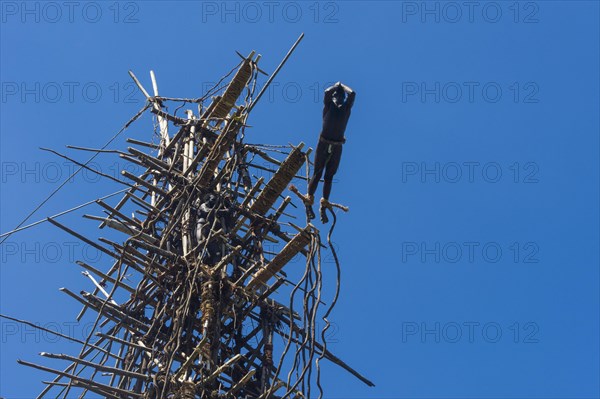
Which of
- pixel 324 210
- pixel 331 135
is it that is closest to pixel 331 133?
pixel 331 135

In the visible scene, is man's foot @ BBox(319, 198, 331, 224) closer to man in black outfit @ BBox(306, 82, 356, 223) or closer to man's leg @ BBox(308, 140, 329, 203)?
man in black outfit @ BBox(306, 82, 356, 223)

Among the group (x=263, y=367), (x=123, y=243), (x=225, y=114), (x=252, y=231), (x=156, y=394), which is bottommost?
(x=156, y=394)

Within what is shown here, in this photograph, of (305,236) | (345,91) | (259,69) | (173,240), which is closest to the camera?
(345,91)

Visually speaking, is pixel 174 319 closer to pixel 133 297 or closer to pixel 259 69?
pixel 133 297

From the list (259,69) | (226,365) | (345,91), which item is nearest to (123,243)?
(226,365)

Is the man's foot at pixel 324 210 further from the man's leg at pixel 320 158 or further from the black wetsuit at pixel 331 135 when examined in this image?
the man's leg at pixel 320 158

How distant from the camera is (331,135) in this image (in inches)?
420

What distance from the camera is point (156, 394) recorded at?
1266cm

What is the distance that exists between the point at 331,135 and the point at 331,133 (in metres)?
0.03

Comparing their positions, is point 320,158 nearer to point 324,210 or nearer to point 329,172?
point 329,172

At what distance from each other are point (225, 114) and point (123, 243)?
11.8ft

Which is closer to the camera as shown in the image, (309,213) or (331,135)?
(331,135)

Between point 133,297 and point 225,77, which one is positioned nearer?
point 133,297

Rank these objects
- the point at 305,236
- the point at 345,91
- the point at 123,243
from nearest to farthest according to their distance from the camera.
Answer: the point at 345,91, the point at 305,236, the point at 123,243
